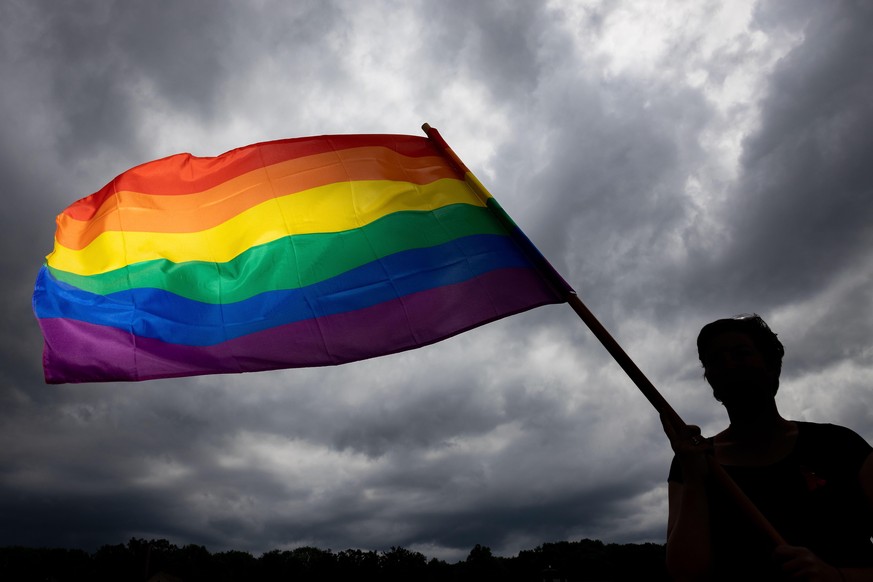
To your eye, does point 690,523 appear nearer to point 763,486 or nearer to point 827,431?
point 763,486

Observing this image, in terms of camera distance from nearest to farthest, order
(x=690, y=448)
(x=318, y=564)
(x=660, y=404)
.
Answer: (x=690, y=448) → (x=660, y=404) → (x=318, y=564)

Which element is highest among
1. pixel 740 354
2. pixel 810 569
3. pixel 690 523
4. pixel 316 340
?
pixel 316 340

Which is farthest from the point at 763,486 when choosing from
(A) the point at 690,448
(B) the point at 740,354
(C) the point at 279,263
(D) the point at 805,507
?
(C) the point at 279,263

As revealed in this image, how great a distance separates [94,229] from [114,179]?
0.57 metres

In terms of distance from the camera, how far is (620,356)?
3.29m

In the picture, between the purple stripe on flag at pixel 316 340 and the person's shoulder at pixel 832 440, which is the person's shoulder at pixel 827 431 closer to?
the person's shoulder at pixel 832 440

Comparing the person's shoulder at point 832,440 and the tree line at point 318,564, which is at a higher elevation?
the tree line at point 318,564

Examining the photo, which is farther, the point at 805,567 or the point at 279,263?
the point at 279,263

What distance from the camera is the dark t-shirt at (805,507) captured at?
88.4 inches

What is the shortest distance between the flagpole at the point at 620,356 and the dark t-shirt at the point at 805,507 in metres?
0.06

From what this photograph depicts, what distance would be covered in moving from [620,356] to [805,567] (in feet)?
4.51

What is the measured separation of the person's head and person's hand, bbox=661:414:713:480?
0.79ft

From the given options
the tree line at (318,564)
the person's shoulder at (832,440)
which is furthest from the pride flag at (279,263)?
the tree line at (318,564)

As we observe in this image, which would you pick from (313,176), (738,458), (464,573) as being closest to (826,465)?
(738,458)
